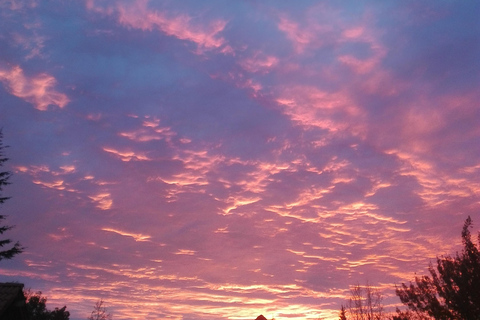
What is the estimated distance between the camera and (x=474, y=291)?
20766 millimetres

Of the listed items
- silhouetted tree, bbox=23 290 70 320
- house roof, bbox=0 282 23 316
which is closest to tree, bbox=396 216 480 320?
house roof, bbox=0 282 23 316

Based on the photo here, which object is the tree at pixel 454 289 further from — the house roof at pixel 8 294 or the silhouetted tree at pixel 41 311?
the silhouetted tree at pixel 41 311

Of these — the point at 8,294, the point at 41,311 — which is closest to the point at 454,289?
the point at 8,294

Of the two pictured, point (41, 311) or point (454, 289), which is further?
point (41, 311)

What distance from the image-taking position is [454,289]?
884 inches

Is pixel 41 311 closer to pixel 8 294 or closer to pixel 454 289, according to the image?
pixel 8 294

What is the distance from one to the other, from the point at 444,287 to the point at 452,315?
1.68 metres

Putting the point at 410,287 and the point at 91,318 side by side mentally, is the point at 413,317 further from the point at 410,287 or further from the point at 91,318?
the point at 91,318

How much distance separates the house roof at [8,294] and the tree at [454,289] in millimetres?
28948

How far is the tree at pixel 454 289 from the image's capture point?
2106 centimetres

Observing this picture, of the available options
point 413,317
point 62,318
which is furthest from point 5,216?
point 413,317

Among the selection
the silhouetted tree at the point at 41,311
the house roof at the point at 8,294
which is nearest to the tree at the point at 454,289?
the house roof at the point at 8,294

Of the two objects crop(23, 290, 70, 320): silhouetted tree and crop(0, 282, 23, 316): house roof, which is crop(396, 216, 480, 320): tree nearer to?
crop(0, 282, 23, 316): house roof

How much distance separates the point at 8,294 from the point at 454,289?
29790 millimetres
